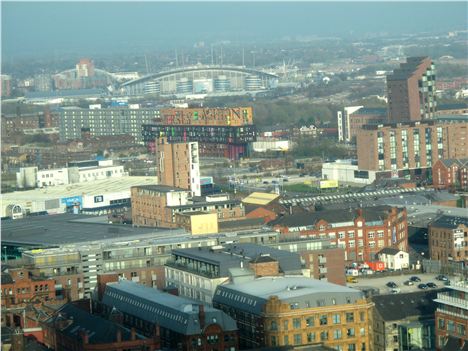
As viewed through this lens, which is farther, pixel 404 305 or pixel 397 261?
pixel 397 261

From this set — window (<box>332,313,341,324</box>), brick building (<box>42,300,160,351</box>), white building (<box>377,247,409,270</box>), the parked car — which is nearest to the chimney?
brick building (<box>42,300,160,351</box>)

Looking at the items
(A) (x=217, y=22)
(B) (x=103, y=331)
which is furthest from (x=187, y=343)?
(A) (x=217, y=22)

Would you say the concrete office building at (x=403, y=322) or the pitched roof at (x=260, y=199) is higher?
the pitched roof at (x=260, y=199)

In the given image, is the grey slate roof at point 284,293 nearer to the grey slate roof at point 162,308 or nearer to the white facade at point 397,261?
the grey slate roof at point 162,308

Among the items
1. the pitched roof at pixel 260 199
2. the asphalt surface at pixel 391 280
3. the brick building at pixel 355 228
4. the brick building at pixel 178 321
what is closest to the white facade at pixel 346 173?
the pitched roof at pixel 260 199

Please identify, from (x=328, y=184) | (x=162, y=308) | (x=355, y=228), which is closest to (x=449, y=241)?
(x=355, y=228)

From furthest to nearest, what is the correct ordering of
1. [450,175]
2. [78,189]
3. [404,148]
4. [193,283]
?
[404,148]
[78,189]
[450,175]
[193,283]

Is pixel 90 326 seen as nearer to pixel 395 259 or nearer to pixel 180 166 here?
pixel 395 259
